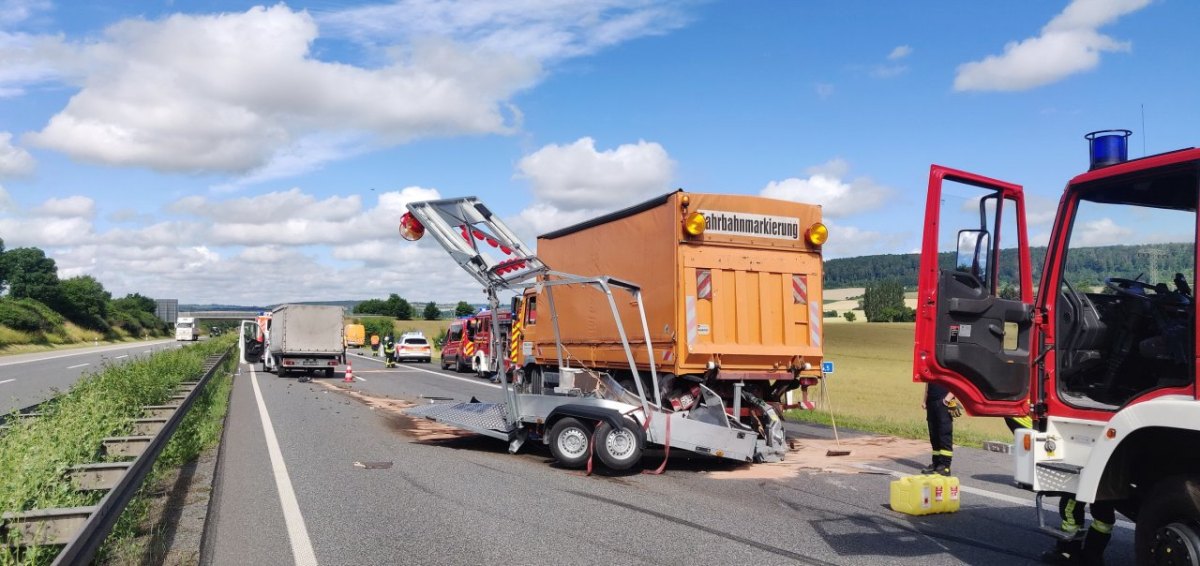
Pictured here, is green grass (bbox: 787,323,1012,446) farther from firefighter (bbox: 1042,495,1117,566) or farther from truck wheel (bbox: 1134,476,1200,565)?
truck wheel (bbox: 1134,476,1200,565)

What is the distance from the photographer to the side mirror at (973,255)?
573cm

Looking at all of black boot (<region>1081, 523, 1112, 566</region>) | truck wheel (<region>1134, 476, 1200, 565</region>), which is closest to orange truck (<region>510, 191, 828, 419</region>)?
black boot (<region>1081, 523, 1112, 566</region>)

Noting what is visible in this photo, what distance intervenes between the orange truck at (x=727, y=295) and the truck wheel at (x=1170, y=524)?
6107 mm

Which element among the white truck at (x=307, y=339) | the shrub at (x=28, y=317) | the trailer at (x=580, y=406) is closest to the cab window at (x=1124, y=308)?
the trailer at (x=580, y=406)

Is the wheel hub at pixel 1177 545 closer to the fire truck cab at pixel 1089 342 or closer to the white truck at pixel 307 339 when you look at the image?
the fire truck cab at pixel 1089 342

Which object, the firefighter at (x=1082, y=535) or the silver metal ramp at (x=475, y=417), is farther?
the silver metal ramp at (x=475, y=417)

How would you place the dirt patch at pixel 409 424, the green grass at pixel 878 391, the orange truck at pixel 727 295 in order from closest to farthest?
the orange truck at pixel 727 295
the dirt patch at pixel 409 424
the green grass at pixel 878 391

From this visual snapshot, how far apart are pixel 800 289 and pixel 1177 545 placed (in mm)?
7050

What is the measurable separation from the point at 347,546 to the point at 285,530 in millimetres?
818

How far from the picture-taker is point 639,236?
458 inches

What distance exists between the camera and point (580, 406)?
1027cm

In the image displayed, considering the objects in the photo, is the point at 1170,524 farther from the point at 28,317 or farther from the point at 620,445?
the point at 28,317

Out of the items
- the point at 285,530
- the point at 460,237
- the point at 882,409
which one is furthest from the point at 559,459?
the point at 882,409

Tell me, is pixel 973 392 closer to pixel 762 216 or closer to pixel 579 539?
pixel 579 539
